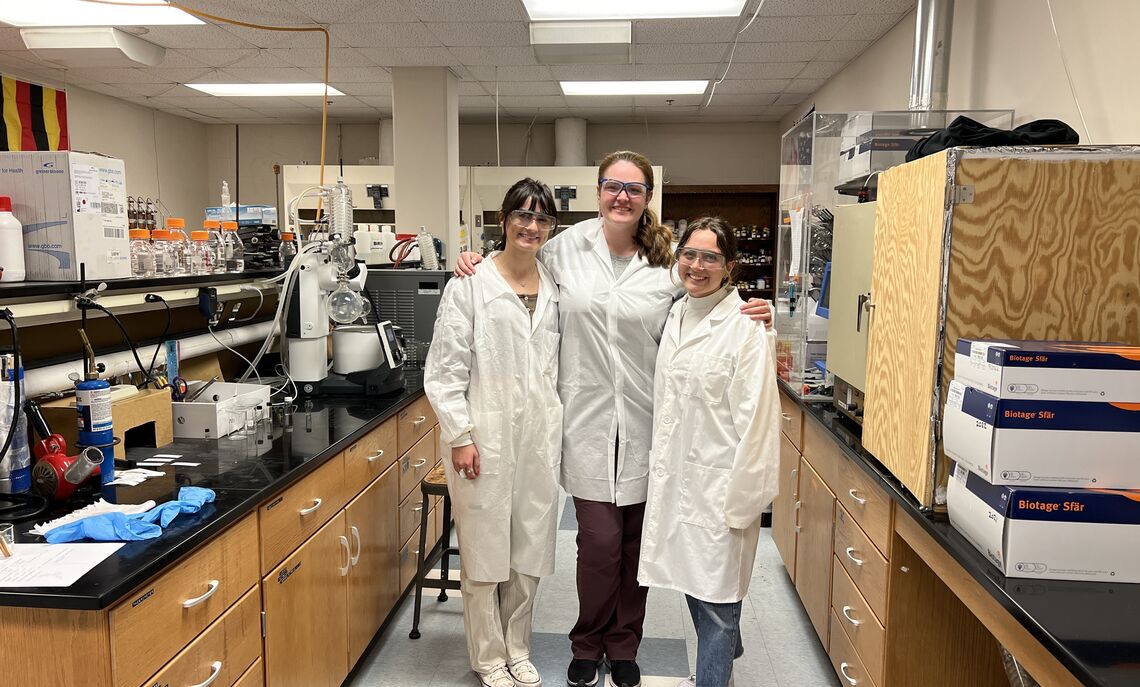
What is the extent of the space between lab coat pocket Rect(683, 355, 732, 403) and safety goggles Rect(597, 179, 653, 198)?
522mm

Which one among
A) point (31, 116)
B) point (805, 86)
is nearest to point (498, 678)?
point (805, 86)

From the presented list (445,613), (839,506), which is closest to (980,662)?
(839,506)

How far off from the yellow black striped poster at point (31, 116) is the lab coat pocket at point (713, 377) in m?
5.58

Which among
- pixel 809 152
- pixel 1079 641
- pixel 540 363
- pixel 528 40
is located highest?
pixel 528 40

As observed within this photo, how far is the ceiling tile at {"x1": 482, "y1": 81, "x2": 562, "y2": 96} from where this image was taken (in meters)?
5.80

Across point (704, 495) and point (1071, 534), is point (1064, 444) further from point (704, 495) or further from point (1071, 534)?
point (704, 495)

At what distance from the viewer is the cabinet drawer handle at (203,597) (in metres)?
1.36

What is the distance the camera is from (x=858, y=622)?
2.04m

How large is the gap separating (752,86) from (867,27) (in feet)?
5.61

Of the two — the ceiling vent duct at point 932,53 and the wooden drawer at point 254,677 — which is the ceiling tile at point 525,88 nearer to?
the ceiling vent duct at point 932,53

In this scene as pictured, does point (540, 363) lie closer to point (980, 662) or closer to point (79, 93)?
point (980, 662)

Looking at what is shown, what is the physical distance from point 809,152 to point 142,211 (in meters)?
2.64

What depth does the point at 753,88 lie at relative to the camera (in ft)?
19.6

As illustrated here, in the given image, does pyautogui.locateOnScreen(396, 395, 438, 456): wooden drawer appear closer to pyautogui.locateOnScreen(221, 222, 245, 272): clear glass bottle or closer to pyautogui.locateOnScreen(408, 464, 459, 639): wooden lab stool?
pyautogui.locateOnScreen(408, 464, 459, 639): wooden lab stool
